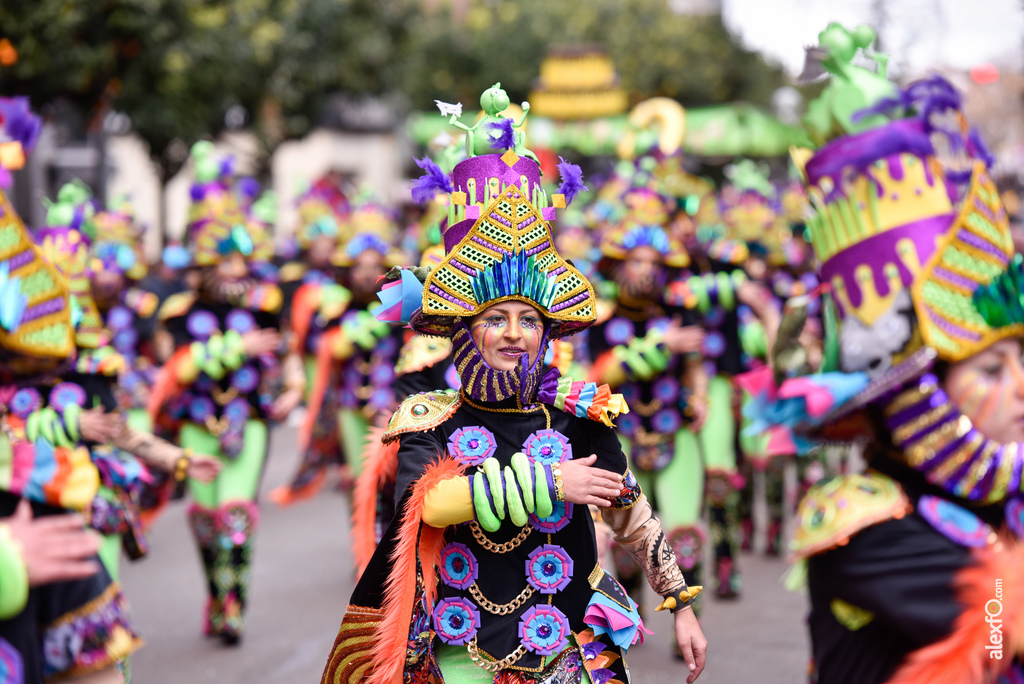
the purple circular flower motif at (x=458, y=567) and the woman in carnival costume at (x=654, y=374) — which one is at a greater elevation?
the woman in carnival costume at (x=654, y=374)

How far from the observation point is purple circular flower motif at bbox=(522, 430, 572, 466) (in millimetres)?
3074

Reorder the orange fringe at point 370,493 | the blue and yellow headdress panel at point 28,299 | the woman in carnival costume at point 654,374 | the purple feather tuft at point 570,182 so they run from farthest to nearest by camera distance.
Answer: the woman in carnival costume at point 654,374, the orange fringe at point 370,493, the purple feather tuft at point 570,182, the blue and yellow headdress panel at point 28,299

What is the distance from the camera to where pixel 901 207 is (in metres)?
2.56

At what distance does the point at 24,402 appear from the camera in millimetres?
Answer: 4746

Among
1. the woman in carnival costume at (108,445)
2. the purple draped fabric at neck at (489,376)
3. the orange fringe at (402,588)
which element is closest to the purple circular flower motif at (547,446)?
the purple draped fabric at neck at (489,376)

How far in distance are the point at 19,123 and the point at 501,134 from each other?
1467 mm

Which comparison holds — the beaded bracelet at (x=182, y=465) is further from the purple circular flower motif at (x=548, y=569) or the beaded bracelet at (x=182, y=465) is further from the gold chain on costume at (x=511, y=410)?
the purple circular flower motif at (x=548, y=569)

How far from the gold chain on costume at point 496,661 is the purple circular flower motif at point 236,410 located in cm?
385

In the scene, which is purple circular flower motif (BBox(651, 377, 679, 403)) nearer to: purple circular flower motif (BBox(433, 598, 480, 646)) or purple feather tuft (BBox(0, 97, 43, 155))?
purple circular flower motif (BBox(433, 598, 480, 646))

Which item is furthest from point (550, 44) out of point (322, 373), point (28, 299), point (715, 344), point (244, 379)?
point (28, 299)

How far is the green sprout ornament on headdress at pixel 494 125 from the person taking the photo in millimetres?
3541

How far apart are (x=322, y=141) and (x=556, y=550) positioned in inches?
1303

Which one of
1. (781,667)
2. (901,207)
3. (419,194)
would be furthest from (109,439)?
(781,667)

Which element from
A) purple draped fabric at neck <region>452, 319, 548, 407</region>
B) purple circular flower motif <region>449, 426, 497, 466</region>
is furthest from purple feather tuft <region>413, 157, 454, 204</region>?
purple circular flower motif <region>449, 426, 497, 466</region>
